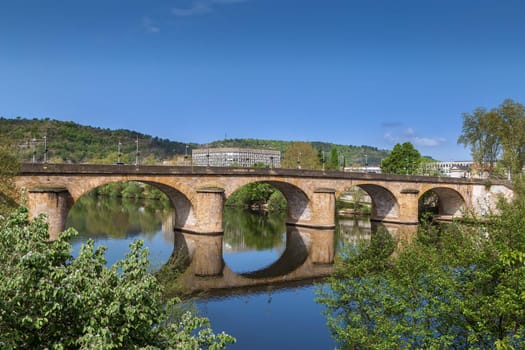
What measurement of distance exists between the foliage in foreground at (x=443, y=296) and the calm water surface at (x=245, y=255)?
4089 millimetres

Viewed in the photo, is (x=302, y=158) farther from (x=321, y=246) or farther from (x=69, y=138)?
(x=69, y=138)

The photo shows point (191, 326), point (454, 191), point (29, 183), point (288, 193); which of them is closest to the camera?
point (191, 326)

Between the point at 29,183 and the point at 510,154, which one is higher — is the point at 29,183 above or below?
below

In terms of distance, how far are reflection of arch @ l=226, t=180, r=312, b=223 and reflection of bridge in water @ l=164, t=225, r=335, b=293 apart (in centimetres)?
436

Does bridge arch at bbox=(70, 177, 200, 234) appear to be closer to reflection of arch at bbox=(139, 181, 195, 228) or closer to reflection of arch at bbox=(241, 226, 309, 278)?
reflection of arch at bbox=(139, 181, 195, 228)

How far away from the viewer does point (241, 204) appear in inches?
2589

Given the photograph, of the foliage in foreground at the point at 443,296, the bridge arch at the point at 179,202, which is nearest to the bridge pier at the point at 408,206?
the bridge arch at the point at 179,202

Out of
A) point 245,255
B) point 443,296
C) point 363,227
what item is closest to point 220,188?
point 245,255

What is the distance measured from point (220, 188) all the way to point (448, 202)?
34.0m

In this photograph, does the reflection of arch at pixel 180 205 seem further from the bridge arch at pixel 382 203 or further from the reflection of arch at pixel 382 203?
the reflection of arch at pixel 382 203

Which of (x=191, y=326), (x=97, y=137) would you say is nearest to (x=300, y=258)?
(x=191, y=326)

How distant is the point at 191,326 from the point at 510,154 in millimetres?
59272

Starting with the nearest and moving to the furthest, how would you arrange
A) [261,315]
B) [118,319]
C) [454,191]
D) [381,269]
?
1. [118,319]
2. [381,269]
3. [261,315]
4. [454,191]

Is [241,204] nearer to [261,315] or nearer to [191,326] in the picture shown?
[261,315]
